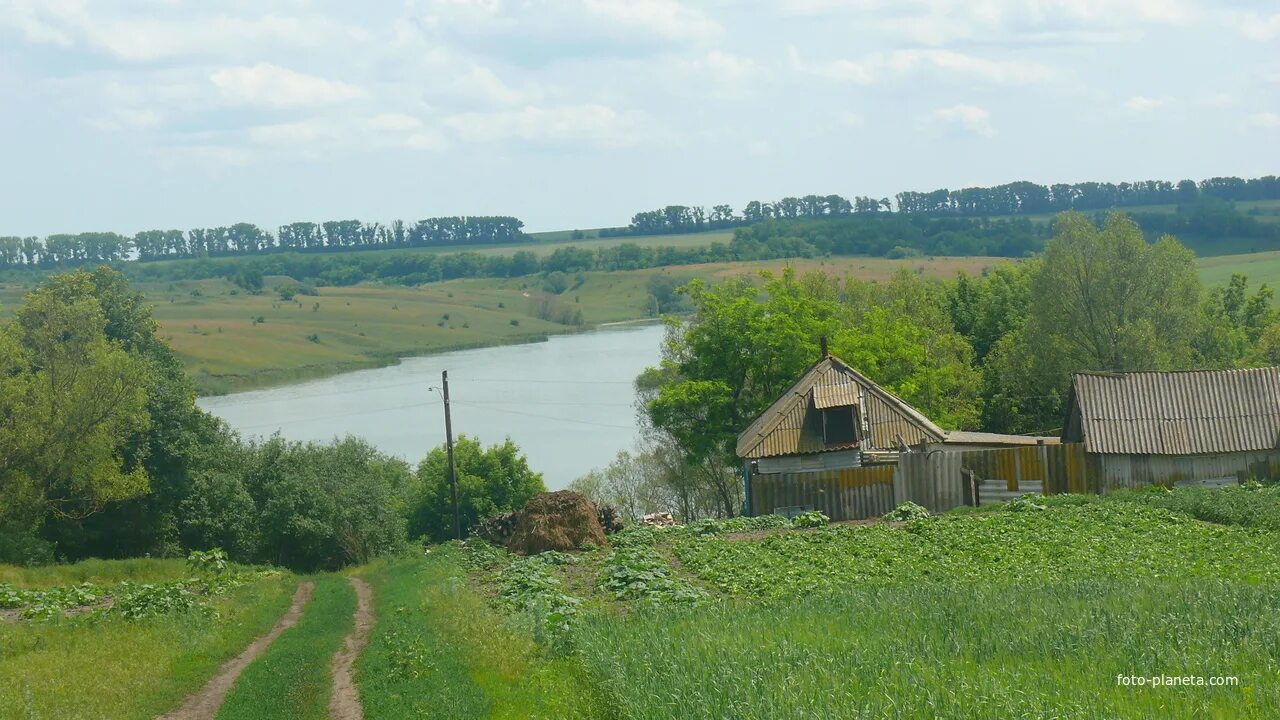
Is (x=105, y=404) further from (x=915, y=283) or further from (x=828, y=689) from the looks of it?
(x=915, y=283)

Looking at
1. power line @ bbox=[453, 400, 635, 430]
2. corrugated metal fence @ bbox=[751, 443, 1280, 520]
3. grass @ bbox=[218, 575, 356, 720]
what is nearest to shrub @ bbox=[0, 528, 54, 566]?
grass @ bbox=[218, 575, 356, 720]

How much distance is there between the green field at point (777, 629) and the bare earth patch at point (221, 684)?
22 centimetres

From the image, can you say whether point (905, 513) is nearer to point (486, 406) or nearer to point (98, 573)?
point (98, 573)

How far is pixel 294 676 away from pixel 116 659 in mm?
2870

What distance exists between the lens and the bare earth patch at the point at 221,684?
573 inches

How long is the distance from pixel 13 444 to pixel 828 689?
1311 inches

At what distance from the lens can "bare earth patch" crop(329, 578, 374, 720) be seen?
14.2 m

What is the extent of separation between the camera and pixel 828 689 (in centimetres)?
995

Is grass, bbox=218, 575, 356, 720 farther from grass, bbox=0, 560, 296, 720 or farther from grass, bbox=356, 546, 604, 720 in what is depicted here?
grass, bbox=0, 560, 296, 720

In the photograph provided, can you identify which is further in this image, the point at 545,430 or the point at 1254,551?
the point at 545,430

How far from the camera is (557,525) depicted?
28.0 metres

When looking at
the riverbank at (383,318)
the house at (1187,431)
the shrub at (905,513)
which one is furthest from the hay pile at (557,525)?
the riverbank at (383,318)

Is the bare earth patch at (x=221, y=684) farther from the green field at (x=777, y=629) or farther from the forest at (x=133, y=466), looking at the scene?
the forest at (x=133, y=466)

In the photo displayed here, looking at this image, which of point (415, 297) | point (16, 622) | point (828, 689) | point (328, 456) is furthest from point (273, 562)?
point (415, 297)
